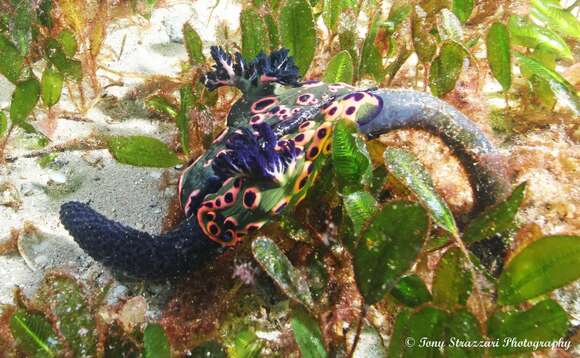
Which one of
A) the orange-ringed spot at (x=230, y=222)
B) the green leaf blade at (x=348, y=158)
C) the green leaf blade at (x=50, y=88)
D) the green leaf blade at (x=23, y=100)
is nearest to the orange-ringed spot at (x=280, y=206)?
the orange-ringed spot at (x=230, y=222)

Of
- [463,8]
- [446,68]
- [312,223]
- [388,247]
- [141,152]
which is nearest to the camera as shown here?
[388,247]

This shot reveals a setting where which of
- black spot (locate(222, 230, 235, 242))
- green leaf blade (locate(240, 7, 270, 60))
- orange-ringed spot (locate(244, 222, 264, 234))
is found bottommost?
black spot (locate(222, 230, 235, 242))

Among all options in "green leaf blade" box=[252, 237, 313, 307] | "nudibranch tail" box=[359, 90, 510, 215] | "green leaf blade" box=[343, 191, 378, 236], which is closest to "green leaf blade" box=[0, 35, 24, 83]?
"green leaf blade" box=[252, 237, 313, 307]

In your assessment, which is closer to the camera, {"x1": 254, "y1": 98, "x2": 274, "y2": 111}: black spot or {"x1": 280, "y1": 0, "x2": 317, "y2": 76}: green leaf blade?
{"x1": 254, "y1": 98, "x2": 274, "y2": 111}: black spot

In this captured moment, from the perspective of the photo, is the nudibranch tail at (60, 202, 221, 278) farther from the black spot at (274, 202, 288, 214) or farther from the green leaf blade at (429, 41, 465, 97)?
the green leaf blade at (429, 41, 465, 97)

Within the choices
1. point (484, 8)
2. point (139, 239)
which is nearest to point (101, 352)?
point (139, 239)

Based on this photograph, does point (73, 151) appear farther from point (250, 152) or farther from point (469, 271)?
point (469, 271)

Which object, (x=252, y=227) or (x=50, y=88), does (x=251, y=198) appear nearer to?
(x=252, y=227)

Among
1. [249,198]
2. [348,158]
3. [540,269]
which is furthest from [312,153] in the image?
[540,269]
